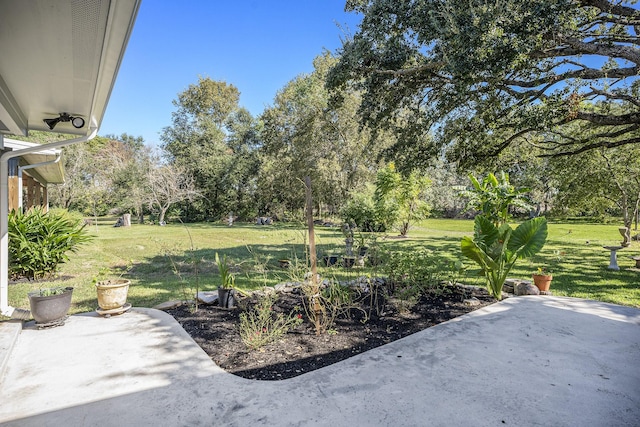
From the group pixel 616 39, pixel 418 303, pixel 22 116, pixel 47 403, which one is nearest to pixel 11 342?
pixel 47 403

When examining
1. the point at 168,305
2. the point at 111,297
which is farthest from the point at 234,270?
the point at 111,297

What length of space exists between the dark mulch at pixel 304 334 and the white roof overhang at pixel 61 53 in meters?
2.58

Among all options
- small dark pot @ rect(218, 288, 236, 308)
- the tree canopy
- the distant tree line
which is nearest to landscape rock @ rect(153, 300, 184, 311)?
small dark pot @ rect(218, 288, 236, 308)

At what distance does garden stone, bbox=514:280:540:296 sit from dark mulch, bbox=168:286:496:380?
29.8 inches

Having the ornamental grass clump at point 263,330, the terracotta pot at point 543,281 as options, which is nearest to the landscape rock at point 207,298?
the ornamental grass clump at point 263,330

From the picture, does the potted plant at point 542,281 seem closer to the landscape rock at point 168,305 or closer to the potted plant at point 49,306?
the landscape rock at point 168,305

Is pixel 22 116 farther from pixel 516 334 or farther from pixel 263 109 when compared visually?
pixel 263 109

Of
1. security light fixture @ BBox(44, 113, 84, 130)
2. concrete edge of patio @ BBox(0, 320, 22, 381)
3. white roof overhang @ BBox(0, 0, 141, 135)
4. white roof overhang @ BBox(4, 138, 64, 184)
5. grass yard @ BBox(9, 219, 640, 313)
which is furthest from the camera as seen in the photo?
white roof overhang @ BBox(4, 138, 64, 184)

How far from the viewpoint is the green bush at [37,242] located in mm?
6152

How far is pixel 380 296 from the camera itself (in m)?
5.16

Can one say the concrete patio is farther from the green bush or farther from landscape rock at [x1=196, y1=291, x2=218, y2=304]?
the green bush

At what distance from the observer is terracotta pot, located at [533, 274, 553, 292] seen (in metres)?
5.54

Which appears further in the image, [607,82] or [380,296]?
[607,82]

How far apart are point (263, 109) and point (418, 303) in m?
20.9
